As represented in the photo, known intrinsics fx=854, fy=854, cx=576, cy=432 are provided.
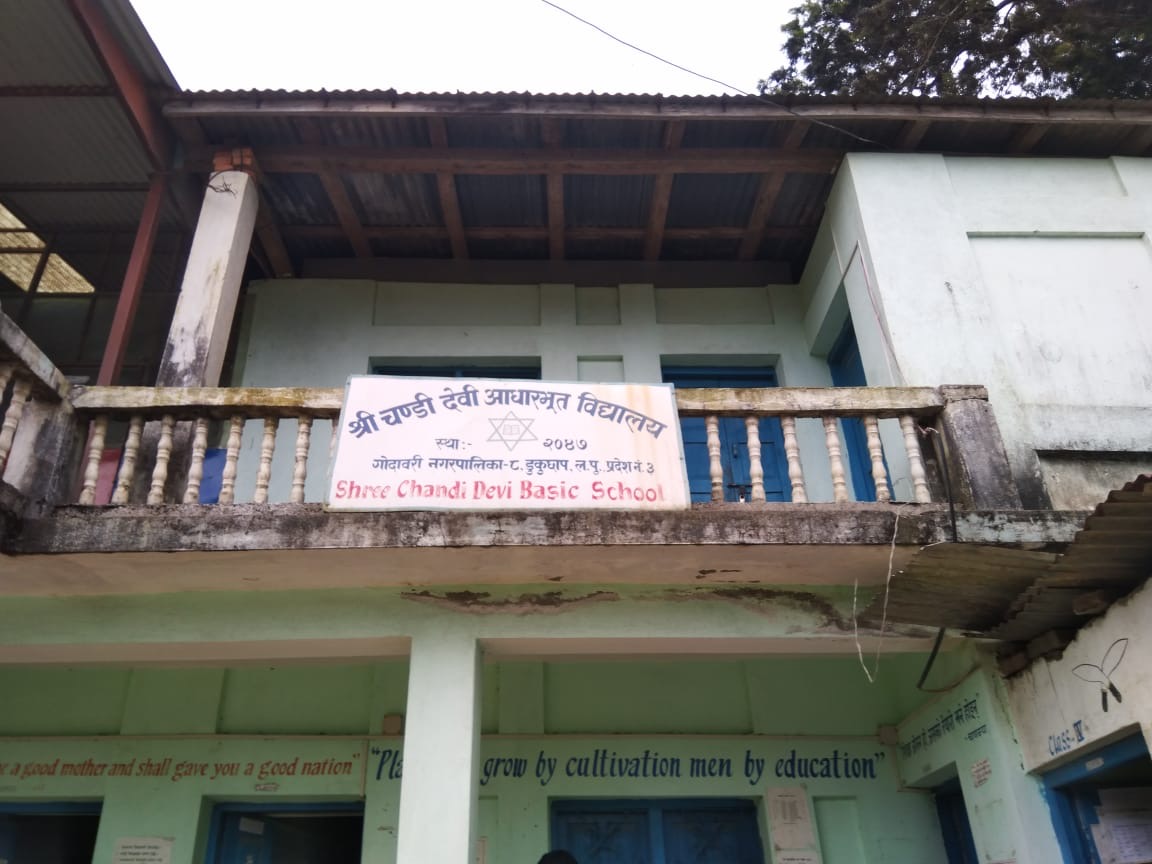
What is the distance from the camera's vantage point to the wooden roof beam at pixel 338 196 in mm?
6871

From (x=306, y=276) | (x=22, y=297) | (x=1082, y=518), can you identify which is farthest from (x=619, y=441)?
(x=22, y=297)

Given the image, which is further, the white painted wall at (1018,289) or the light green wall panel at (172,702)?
the light green wall panel at (172,702)

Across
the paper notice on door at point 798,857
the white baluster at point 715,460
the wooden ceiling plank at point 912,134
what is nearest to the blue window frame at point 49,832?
the paper notice on door at point 798,857

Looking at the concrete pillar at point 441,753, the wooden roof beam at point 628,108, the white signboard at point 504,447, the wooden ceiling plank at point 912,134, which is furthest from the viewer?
the wooden ceiling plank at point 912,134

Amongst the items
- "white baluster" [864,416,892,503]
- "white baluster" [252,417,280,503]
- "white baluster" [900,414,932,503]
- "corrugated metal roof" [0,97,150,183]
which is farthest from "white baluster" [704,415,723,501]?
"corrugated metal roof" [0,97,150,183]

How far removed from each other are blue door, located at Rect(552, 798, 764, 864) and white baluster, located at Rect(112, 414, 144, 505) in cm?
373

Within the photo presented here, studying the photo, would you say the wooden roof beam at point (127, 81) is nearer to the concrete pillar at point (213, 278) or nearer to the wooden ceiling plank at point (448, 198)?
the concrete pillar at point (213, 278)

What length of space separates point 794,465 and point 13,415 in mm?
4390

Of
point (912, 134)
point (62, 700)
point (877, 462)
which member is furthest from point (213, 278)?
point (912, 134)

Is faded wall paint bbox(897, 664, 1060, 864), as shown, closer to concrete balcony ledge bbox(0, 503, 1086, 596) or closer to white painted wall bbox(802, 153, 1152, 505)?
concrete balcony ledge bbox(0, 503, 1086, 596)

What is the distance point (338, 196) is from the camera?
290 inches

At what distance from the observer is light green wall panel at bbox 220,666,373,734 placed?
650 centimetres

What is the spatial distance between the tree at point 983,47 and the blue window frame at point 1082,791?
326 inches

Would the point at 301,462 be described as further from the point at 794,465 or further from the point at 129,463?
the point at 794,465
